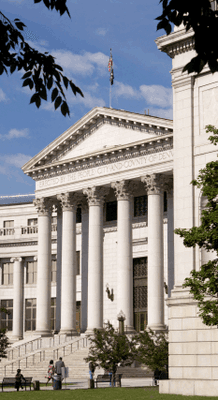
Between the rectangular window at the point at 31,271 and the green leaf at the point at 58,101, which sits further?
the rectangular window at the point at 31,271

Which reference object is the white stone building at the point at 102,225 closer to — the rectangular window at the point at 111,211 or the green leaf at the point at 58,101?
the rectangular window at the point at 111,211

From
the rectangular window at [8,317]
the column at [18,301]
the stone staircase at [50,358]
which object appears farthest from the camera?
the rectangular window at [8,317]

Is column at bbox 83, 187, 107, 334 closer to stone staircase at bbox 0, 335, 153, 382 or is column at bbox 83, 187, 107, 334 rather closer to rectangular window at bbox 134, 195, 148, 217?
stone staircase at bbox 0, 335, 153, 382

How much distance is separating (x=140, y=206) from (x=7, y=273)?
22910 mm

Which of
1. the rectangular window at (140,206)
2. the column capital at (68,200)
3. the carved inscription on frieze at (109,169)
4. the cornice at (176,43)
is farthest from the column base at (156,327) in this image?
the cornice at (176,43)

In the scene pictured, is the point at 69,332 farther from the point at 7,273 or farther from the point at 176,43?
the point at 176,43

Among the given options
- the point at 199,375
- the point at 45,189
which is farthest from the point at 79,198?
the point at 199,375

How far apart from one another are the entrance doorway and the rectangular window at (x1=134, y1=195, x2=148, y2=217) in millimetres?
4636

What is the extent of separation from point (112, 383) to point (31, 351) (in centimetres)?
2130

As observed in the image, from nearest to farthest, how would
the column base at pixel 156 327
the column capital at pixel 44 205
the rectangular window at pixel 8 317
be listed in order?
the column base at pixel 156 327, the column capital at pixel 44 205, the rectangular window at pixel 8 317

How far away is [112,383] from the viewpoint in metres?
43.5

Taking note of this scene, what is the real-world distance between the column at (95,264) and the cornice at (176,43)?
29191mm

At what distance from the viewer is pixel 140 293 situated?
6638 centimetres

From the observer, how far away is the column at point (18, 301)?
7769 centimetres
